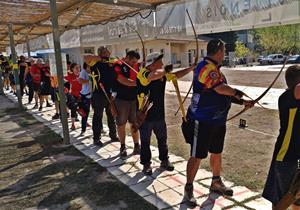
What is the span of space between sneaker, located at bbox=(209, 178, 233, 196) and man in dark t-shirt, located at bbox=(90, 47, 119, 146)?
2565 mm

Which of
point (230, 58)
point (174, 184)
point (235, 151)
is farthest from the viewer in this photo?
point (230, 58)

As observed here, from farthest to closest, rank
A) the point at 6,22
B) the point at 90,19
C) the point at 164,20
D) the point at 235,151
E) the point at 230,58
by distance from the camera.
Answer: the point at 230,58 < the point at 6,22 < the point at 90,19 < the point at 164,20 < the point at 235,151

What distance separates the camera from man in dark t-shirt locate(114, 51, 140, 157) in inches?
222

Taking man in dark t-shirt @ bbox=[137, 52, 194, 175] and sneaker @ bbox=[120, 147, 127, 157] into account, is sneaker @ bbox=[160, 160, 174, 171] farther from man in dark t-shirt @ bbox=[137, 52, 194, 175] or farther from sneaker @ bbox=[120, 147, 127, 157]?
sneaker @ bbox=[120, 147, 127, 157]

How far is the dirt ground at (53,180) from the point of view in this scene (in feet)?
14.0

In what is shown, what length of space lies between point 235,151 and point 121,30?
12.3 feet

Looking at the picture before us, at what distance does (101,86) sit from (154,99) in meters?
1.85

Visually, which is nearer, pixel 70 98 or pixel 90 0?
pixel 90 0

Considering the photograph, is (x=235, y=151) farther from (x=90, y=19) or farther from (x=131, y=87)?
(x=90, y=19)

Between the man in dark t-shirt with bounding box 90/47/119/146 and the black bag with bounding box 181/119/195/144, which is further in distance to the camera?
the man in dark t-shirt with bounding box 90/47/119/146

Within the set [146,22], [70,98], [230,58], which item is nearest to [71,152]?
[70,98]

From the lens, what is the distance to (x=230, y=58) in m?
46.3

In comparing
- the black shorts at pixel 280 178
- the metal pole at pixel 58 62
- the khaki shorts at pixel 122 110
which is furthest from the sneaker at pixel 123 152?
the black shorts at pixel 280 178

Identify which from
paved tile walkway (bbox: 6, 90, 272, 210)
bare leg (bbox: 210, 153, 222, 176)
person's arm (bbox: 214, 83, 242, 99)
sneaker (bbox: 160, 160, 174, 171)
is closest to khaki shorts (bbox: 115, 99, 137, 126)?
paved tile walkway (bbox: 6, 90, 272, 210)
